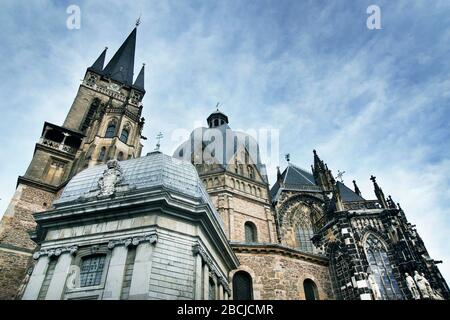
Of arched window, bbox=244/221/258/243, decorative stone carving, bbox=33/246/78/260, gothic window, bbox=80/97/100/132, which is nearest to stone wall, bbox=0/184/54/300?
decorative stone carving, bbox=33/246/78/260

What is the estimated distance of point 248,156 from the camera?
28000 mm

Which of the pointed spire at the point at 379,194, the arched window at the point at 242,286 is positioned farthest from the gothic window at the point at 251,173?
the arched window at the point at 242,286

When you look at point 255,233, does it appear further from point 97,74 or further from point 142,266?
point 97,74

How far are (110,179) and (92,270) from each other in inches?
147

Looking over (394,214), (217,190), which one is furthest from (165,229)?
(394,214)

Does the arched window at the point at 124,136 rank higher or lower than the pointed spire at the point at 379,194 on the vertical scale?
higher

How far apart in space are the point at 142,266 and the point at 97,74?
31.0m

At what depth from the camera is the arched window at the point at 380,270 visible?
15891 millimetres

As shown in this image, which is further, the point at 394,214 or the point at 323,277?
the point at 394,214

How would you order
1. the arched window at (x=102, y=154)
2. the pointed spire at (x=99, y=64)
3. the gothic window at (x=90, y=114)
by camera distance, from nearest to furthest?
the arched window at (x=102, y=154), the gothic window at (x=90, y=114), the pointed spire at (x=99, y=64)

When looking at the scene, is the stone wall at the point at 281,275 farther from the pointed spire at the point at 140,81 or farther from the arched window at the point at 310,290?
the pointed spire at the point at 140,81

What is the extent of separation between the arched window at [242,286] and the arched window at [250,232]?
5669 mm

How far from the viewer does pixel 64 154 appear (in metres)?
24.6

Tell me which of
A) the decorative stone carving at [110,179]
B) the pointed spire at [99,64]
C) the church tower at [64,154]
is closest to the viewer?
the decorative stone carving at [110,179]
